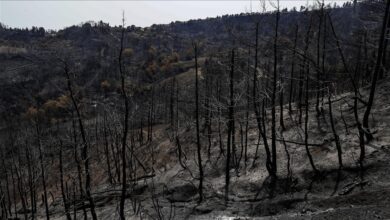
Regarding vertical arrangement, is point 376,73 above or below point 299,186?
above

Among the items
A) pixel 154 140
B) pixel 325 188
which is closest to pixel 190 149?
pixel 154 140

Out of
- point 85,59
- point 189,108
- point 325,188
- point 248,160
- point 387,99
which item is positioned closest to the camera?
point 325,188

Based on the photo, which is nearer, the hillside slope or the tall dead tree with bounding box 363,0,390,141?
the tall dead tree with bounding box 363,0,390,141

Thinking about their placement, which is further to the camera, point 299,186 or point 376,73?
point 299,186

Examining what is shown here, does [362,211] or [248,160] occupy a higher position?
[362,211]

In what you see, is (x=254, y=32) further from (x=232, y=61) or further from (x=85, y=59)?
(x=85, y=59)

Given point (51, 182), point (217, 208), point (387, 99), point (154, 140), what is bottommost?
point (51, 182)

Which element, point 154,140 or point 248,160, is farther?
point 154,140

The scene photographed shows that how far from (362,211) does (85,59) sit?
17688cm

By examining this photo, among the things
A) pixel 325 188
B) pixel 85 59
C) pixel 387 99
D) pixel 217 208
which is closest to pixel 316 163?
pixel 325 188

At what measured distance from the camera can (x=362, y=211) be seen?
17.9 metres

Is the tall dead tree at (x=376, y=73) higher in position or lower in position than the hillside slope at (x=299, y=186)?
higher

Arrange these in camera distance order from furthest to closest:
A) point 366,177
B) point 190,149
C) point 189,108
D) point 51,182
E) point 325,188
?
point 189,108 → point 51,182 → point 190,149 → point 325,188 → point 366,177

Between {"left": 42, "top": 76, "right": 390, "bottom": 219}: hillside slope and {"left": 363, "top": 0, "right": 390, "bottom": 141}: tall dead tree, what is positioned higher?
{"left": 363, "top": 0, "right": 390, "bottom": 141}: tall dead tree
